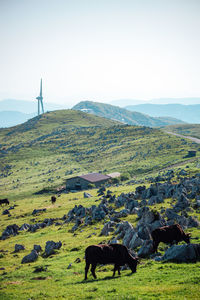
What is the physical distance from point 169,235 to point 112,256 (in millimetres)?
6415

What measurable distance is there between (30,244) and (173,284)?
29.8 metres

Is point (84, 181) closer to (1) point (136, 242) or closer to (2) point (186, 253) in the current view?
(1) point (136, 242)

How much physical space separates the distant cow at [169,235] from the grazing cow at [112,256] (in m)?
3.84

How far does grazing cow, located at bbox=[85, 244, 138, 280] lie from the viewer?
22.3m

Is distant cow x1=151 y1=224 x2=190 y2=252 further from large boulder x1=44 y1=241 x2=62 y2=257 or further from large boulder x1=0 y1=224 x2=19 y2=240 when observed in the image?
large boulder x1=0 y1=224 x2=19 y2=240

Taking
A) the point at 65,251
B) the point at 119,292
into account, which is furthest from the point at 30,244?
the point at 119,292

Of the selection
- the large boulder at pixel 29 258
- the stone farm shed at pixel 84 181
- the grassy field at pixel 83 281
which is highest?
the grassy field at pixel 83 281

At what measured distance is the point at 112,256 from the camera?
2250cm

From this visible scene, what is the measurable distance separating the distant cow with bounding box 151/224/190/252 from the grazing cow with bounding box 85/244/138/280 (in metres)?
3.84

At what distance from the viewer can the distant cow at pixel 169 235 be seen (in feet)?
83.8

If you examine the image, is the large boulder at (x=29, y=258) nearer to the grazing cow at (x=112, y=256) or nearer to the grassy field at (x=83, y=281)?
the grassy field at (x=83, y=281)

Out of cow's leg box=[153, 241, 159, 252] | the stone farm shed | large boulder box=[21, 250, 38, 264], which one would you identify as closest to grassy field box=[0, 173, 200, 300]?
large boulder box=[21, 250, 38, 264]

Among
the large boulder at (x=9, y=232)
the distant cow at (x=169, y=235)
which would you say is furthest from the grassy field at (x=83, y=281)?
the large boulder at (x=9, y=232)

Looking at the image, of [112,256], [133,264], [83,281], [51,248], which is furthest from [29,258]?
[133,264]
